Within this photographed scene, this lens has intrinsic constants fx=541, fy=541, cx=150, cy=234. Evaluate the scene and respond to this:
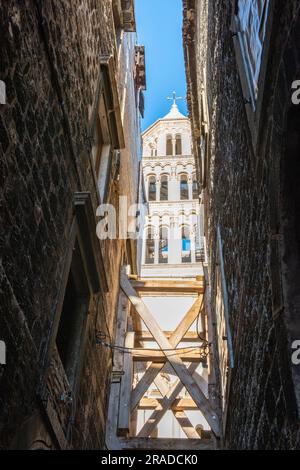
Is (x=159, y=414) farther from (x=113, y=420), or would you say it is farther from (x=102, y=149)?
(x=102, y=149)

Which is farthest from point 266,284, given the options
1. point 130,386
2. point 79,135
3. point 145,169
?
point 145,169

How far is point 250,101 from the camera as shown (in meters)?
4.18

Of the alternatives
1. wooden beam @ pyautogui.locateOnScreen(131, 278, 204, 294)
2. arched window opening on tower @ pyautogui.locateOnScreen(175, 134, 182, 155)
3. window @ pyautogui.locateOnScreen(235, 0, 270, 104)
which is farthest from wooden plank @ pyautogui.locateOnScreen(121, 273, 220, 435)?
arched window opening on tower @ pyautogui.locateOnScreen(175, 134, 182, 155)

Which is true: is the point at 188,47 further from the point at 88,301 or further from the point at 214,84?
the point at 88,301

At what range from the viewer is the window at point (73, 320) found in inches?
231

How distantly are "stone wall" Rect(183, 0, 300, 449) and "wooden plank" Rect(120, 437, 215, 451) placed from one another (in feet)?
3.78

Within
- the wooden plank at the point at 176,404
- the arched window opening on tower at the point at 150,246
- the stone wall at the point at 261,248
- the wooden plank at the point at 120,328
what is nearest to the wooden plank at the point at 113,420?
the wooden plank at the point at 120,328

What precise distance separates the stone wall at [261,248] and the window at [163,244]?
26.1 meters

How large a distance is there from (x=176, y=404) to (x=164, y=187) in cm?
2436

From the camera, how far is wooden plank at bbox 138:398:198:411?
431 inches

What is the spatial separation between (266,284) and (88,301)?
10.6 feet

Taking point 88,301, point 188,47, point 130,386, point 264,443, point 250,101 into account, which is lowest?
point 130,386

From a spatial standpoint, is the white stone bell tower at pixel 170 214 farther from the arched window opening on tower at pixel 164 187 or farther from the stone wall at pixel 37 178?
the stone wall at pixel 37 178

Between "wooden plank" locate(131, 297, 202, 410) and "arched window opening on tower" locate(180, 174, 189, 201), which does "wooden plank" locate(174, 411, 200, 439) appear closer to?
"wooden plank" locate(131, 297, 202, 410)
